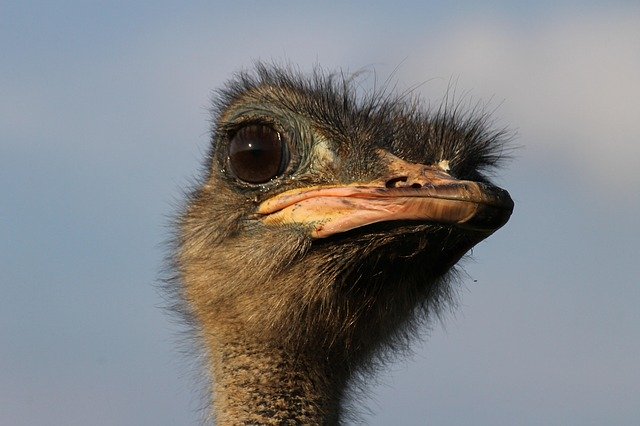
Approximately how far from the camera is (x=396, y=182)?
5422 millimetres

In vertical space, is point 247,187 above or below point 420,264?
above

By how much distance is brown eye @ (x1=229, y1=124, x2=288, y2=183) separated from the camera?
19.2 ft

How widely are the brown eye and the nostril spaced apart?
0.56m

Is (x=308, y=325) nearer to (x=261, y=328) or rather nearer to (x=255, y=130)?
(x=261, y=328)

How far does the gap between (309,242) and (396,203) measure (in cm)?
52

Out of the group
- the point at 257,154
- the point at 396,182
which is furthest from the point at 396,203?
the point at 257,154

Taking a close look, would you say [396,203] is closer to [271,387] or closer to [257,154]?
[257,154]

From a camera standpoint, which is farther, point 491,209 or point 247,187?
point 247,187

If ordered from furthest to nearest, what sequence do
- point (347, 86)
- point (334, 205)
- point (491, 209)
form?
point (347, 86) < point (334, 205) < point (491, 209)

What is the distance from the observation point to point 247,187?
5980 millimetres

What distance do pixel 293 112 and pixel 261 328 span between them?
93cm

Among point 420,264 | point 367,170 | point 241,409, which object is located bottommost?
point 241,409

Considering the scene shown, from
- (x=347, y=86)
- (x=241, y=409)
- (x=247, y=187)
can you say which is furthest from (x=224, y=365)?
(x=347, y=86)

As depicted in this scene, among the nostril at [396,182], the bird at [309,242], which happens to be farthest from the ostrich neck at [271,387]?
the nostril at [396,182]
